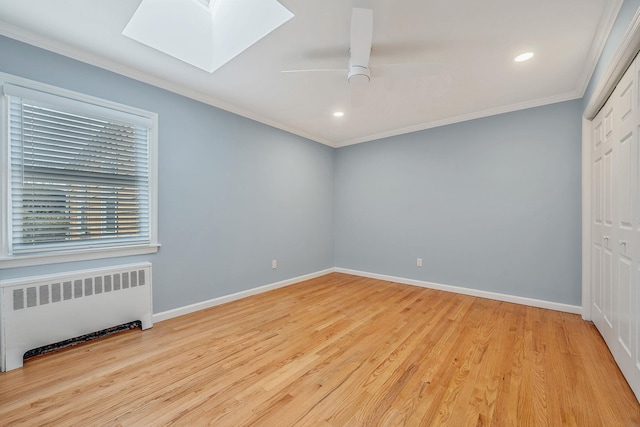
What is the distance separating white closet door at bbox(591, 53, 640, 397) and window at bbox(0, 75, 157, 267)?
3.82m

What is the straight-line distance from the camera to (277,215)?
13.2 feet

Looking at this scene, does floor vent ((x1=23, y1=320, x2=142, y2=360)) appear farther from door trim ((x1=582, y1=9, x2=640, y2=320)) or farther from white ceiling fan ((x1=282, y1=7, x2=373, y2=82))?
door trim ((x1=582, y1=9, x2=640, y2=320))

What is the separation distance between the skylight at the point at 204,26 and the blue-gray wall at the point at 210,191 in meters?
0.63

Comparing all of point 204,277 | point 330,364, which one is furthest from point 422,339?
point 204,277

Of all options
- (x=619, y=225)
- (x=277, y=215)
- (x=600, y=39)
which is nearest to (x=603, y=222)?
(x=619, y=225)

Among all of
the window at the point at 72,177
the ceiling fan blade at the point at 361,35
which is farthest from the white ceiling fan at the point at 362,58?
the window at the point at 72,177

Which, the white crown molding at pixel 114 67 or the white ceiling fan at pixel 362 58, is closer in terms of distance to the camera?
the white ceiling fan at pixel 362 58

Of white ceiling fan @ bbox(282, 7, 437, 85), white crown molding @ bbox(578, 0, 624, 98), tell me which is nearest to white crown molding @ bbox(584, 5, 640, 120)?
white crown molding @ bbox(578, 0, 624, 98)

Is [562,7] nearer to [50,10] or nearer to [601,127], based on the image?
[601,127]

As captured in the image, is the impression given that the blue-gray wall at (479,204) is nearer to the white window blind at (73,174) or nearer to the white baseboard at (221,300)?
the white baseboard at (221,300)

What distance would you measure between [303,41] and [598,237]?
10.6ft

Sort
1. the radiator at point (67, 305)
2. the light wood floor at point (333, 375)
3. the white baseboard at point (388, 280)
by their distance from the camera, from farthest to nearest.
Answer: the white baseboard at point (388, 280), the radiator at point (67, 305), the light wood floor at point (333, 375)

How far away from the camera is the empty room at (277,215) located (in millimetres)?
1672

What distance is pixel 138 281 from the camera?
2.54m
